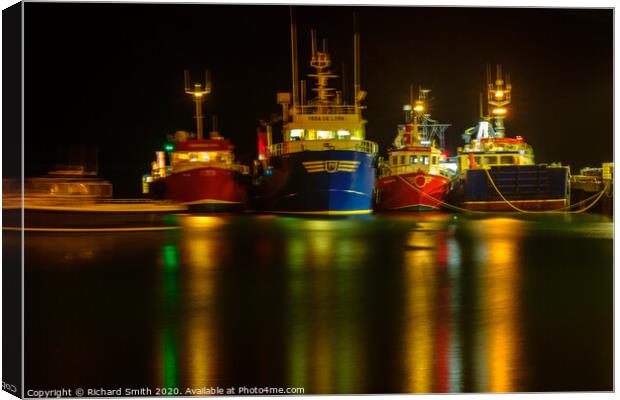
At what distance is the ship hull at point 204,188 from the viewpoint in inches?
895

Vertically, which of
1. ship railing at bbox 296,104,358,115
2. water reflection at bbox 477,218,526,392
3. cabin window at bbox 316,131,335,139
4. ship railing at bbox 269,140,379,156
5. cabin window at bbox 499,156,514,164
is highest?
ship railing at bbox 296,104,358,115

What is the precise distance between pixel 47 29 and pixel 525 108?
8.07 meters

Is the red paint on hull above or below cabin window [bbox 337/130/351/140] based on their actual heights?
below

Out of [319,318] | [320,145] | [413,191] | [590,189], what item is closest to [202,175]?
[320,145]

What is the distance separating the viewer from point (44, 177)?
7453 mm

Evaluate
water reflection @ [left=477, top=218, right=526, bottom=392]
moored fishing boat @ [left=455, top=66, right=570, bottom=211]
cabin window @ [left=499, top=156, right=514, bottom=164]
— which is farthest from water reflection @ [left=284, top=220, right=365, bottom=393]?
cabin window @ [left=499, top=156, right=514, bottom=164]

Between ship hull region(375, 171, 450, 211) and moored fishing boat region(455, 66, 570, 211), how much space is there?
96 cm

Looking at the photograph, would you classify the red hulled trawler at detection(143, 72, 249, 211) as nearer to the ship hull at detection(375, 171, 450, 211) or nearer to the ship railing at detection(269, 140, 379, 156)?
the ship railing at detection(269, 140, 379, 156)

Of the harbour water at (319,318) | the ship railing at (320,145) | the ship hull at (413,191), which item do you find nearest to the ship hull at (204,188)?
the ship railing at (320,145)

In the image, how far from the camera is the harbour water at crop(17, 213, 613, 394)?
4844 mm

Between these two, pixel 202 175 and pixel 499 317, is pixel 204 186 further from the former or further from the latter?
pixel 499 317

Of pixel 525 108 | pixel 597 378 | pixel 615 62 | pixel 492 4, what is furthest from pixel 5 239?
pixel 525 108

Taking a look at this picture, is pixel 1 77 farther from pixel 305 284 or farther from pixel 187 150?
pixel 187 150

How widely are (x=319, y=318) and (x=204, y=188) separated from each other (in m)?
17.0
